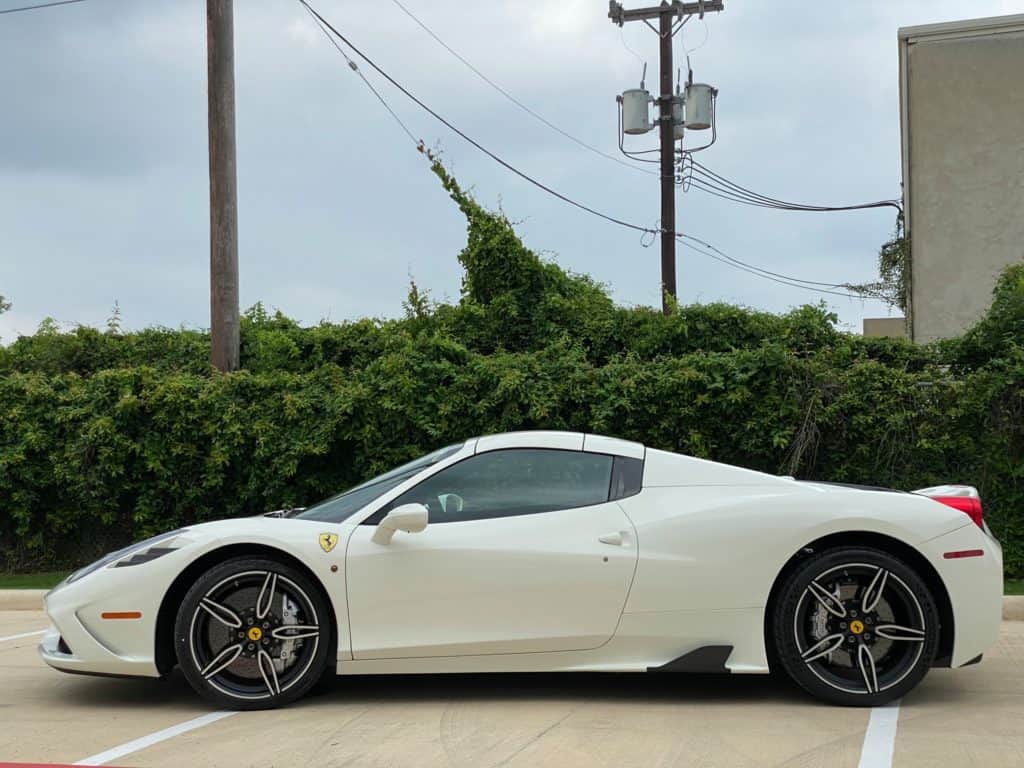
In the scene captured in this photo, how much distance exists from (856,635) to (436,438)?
555 centimetres

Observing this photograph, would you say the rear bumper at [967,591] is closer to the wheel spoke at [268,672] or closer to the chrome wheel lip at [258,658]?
the chrome wheel lip at [258,658]

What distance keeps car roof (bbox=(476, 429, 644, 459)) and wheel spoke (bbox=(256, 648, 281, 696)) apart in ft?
4.78

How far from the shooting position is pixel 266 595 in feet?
17.8

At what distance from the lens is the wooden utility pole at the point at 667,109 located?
19188mm

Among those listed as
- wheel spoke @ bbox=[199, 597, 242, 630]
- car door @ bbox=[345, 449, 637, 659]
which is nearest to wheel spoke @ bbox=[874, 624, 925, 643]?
car door @ bbox=[345, 449, 637, 659]

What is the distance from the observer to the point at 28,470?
10.9 m

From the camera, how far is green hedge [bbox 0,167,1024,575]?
975cm

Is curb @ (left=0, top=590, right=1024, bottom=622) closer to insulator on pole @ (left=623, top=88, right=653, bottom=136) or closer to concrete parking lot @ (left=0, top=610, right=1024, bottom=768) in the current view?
concrete parking lot @ (left=0, top=610, right=1024, bottom=768)

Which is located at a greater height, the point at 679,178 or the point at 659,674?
the point at 679,178

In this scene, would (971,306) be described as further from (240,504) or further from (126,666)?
(126,666)

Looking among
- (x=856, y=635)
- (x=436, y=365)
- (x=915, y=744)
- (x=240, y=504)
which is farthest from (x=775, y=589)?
(x=240, y=504)

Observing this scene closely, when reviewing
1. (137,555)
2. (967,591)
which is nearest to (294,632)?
(137,555)

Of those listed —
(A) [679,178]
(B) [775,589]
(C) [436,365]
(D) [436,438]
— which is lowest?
(B) [775,589]

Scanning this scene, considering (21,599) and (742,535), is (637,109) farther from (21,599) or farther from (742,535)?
(742,535)
